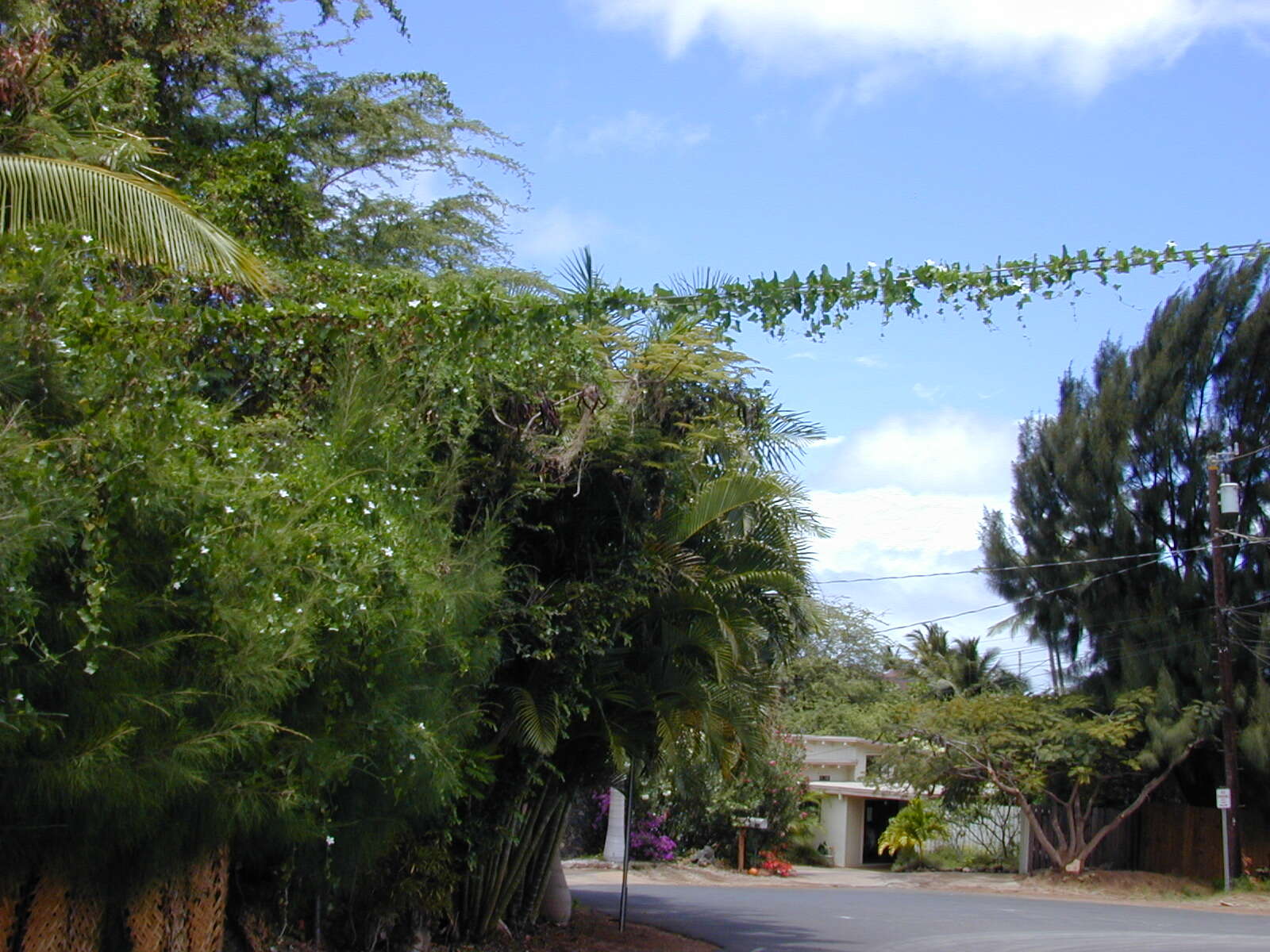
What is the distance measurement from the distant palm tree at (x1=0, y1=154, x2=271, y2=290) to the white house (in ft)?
94.3

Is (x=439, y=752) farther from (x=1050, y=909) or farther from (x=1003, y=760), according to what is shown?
(x=1003, y=760)

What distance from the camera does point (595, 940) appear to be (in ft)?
43.7

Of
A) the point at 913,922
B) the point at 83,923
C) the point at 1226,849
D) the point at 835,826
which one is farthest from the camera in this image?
the point at 835,826

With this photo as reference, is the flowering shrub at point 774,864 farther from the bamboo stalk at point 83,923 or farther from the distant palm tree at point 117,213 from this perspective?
the bamboo stalk at point 83,923

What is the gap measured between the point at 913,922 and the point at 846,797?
17.8m

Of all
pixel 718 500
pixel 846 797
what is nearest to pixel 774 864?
pixel 846 797

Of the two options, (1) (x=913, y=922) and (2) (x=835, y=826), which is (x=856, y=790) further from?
(1) (x=913, y=922)

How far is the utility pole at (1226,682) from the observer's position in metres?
27.5

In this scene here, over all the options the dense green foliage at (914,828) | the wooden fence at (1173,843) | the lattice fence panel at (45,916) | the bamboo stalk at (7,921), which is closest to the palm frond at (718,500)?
the lattice fence panel at (45,916)

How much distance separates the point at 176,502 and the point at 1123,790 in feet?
97.1

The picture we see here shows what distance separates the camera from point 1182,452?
1238 inches

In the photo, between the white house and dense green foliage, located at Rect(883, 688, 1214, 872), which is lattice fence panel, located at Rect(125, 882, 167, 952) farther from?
the white house

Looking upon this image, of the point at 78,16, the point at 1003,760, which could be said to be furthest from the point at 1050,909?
the point at 78,16

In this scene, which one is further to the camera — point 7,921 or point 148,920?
point 148,920
